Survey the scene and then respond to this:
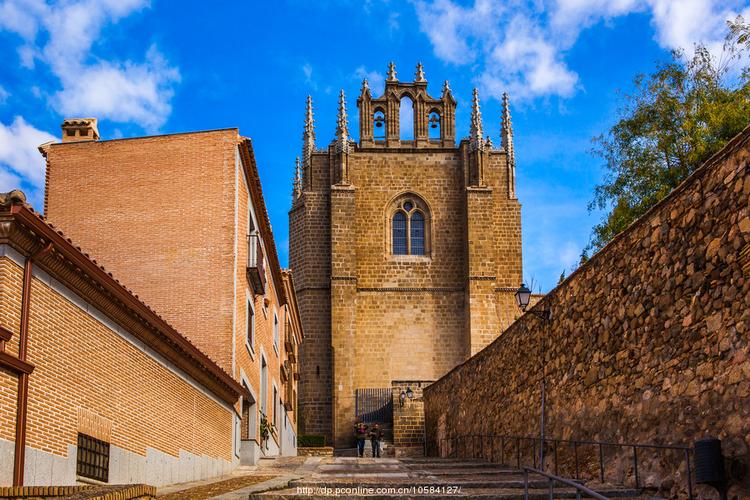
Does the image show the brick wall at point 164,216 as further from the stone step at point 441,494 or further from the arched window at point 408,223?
the arched window at point 408,223

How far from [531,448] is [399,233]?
3510 cm

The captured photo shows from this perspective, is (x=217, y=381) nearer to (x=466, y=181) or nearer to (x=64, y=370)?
(x=64, y=370)

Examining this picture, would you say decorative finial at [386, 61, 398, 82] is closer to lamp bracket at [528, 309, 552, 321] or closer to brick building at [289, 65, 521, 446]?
brick building at [289, 65, 521, 446]

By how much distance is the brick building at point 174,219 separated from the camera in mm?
21062

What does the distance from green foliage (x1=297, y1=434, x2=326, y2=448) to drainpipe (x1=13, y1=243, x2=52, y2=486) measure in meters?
35.1

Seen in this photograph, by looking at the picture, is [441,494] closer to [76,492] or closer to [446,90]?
[76,492]

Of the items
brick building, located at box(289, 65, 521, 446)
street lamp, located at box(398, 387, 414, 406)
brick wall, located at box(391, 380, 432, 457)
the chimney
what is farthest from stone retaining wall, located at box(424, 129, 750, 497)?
brick building, located at box(289, 65, 521, 446)

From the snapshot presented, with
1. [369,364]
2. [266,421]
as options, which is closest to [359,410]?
[369,364]

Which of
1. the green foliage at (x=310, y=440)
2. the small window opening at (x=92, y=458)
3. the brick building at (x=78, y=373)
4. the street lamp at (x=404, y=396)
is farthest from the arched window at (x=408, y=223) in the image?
the small window opening at (x=92, y=458)

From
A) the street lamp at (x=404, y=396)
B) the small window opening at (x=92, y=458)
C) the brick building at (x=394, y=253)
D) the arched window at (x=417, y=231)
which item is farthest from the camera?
the arched window at (x=417, y=231)

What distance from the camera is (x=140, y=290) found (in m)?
21.1

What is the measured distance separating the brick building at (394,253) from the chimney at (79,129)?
25646mm

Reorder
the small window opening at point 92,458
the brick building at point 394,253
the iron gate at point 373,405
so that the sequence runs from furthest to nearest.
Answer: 1. the brick building at point 394,253
2. the iron gate at point 373,405
3. the small window opening at point 92,458

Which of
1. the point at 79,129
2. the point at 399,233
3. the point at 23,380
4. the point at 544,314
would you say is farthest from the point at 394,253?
the point at 23,380
